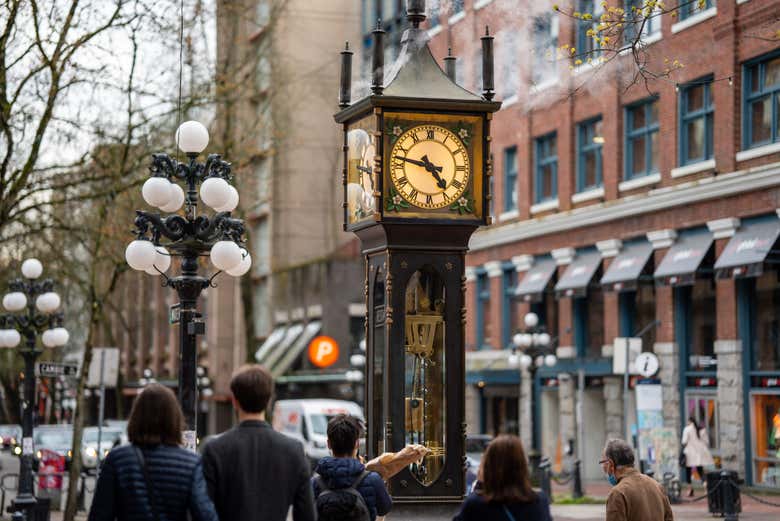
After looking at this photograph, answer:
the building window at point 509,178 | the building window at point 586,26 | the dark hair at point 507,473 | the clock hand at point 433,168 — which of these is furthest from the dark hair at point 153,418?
the building window at point 509,178

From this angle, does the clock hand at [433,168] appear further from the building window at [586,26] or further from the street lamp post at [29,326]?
the building window at [586,26]

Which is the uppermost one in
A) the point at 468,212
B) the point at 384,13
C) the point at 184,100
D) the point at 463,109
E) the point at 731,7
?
the point at 384,13

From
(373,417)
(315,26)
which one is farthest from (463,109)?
(315,26)

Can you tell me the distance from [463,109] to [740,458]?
73.1 feet

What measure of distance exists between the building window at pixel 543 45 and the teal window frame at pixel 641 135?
2.36m

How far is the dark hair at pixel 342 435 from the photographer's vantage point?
8.54m

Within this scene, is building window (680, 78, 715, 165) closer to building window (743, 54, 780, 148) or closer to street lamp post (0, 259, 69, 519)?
building window (743, 54, 780, 148)

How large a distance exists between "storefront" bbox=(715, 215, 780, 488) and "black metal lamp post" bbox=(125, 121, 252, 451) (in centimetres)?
1775

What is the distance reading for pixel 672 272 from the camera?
34.4m

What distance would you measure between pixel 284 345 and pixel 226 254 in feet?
151

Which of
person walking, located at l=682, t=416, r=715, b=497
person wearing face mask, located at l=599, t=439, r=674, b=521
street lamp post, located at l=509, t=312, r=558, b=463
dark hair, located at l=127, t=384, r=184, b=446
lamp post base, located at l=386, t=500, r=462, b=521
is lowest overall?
person walking, located at l=682, t=416, r=715, b=497

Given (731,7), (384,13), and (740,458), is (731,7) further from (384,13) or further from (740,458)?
(384,13)

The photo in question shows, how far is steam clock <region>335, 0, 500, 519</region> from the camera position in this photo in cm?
1160

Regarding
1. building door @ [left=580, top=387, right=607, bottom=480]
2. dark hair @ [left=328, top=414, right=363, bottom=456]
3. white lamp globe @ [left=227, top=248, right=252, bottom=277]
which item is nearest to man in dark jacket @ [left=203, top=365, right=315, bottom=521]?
dark hair @ [left=328, top=414, right=363, bottom=456]
